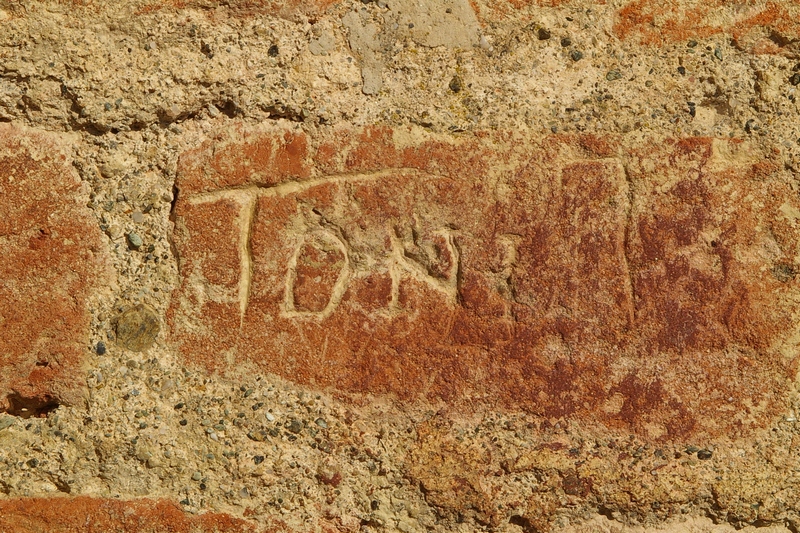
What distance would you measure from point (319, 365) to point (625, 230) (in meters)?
0.60

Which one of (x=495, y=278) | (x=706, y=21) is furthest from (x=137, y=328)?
(x=706, y=21)

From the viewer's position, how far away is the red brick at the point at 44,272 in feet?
4.40

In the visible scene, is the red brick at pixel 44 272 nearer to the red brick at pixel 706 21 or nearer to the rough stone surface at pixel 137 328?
the rough stone surface at pixel 137 328

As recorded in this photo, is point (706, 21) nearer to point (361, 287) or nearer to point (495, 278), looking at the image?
point (495, 278)

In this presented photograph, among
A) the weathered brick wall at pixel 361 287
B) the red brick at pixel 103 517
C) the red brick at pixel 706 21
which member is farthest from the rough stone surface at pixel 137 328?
the red brick at pixel 706 21

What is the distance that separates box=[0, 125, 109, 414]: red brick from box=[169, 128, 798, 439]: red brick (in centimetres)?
17

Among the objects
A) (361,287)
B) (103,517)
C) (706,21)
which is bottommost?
(103,517)

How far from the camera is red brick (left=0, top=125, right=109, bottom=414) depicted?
1.34 m

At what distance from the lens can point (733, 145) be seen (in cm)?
138

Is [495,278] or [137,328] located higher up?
[495,278]

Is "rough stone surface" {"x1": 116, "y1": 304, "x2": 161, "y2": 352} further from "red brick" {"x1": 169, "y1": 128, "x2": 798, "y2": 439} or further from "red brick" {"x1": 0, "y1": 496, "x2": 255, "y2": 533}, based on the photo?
"red brick" {"x1": 0, "y1": 496, "x2": 255, "y2": 533}

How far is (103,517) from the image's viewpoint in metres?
1.36

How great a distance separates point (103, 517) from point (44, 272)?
0.45m

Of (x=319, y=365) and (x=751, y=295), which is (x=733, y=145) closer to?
(x=751, y=295)
